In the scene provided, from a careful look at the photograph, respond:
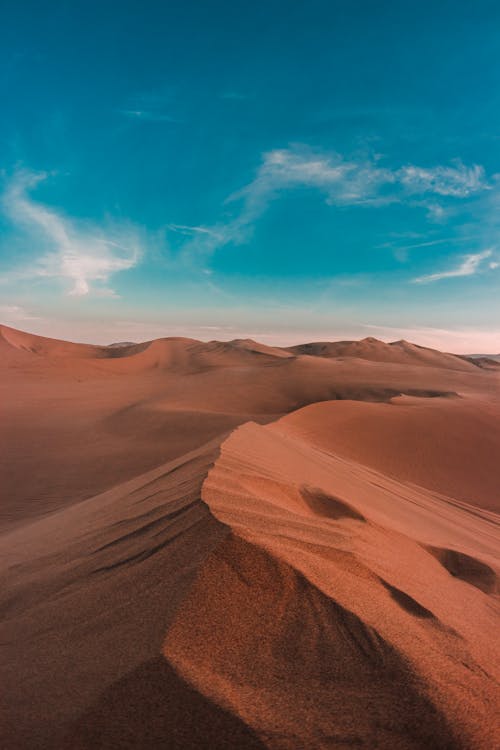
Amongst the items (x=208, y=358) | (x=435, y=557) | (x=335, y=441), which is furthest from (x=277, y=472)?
(x=208, y=358)

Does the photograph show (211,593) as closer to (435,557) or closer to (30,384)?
(435,557)

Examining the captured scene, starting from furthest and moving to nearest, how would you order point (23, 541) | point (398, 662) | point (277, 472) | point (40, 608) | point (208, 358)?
point (208, 358), point (277, 472), point (23, 541), point (40, 608), point (398, 662)

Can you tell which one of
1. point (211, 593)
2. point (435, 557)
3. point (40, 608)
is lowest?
point (435, 557)

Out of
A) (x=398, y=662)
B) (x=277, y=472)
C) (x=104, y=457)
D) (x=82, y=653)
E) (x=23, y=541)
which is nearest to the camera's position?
(x=398, y=662)

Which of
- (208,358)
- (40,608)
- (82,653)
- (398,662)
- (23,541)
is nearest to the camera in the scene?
(398,662)

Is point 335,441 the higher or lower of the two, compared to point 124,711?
lower

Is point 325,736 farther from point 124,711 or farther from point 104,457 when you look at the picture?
point 104,457

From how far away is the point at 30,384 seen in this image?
19.7m

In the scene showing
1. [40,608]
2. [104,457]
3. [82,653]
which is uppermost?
[82,653]

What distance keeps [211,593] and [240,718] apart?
51 centimetres

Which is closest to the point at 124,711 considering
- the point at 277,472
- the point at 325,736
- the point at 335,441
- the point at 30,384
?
the point at 325,736

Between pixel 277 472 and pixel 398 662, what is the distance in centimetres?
251

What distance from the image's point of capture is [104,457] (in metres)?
7.78

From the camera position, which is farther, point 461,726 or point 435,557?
point 435,557
